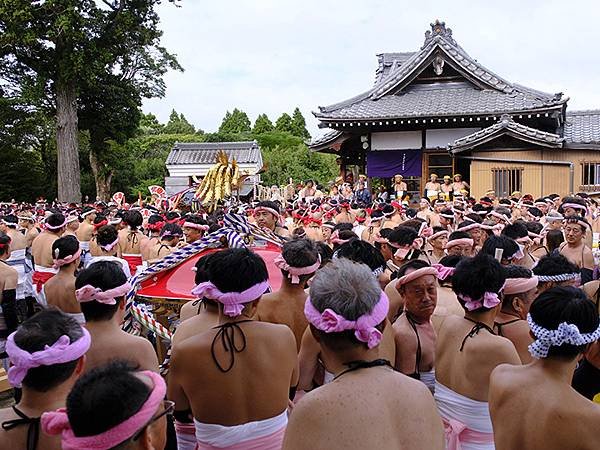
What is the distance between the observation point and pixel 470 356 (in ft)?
9.50

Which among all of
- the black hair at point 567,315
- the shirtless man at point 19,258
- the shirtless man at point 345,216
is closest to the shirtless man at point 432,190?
the shirtless man at point 345,216

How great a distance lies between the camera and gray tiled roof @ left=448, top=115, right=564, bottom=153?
1454 centimetres

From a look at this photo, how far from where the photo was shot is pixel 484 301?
296 centimetres

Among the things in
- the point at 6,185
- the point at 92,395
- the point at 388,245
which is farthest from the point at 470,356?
the point at 6,185

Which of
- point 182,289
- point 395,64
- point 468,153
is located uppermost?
point 395,64

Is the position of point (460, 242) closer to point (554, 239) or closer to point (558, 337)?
point (554, 239)

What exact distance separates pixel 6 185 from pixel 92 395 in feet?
91.8

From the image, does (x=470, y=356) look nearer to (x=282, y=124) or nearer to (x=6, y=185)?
(x=6, y=185)

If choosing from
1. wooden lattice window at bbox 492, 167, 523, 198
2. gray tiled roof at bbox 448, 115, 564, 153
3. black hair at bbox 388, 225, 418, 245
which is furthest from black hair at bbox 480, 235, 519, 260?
wooden lattice window at bbox 492, 167, 523, 198

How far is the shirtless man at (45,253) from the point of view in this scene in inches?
264

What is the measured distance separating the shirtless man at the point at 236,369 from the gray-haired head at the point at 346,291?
696mm

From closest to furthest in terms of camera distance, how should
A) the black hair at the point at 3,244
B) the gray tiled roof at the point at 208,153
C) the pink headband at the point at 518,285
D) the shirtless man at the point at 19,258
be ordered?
the pink headband at the point at 518,285, the black hair at the point at 3,244, the shirtless man at the point at 19,258, the gray tiled roof at the point at 208,153

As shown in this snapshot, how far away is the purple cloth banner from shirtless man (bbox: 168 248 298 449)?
15399mm

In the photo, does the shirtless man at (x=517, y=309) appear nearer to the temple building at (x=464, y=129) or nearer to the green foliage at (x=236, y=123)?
the temple building at (x=464, y=129)
